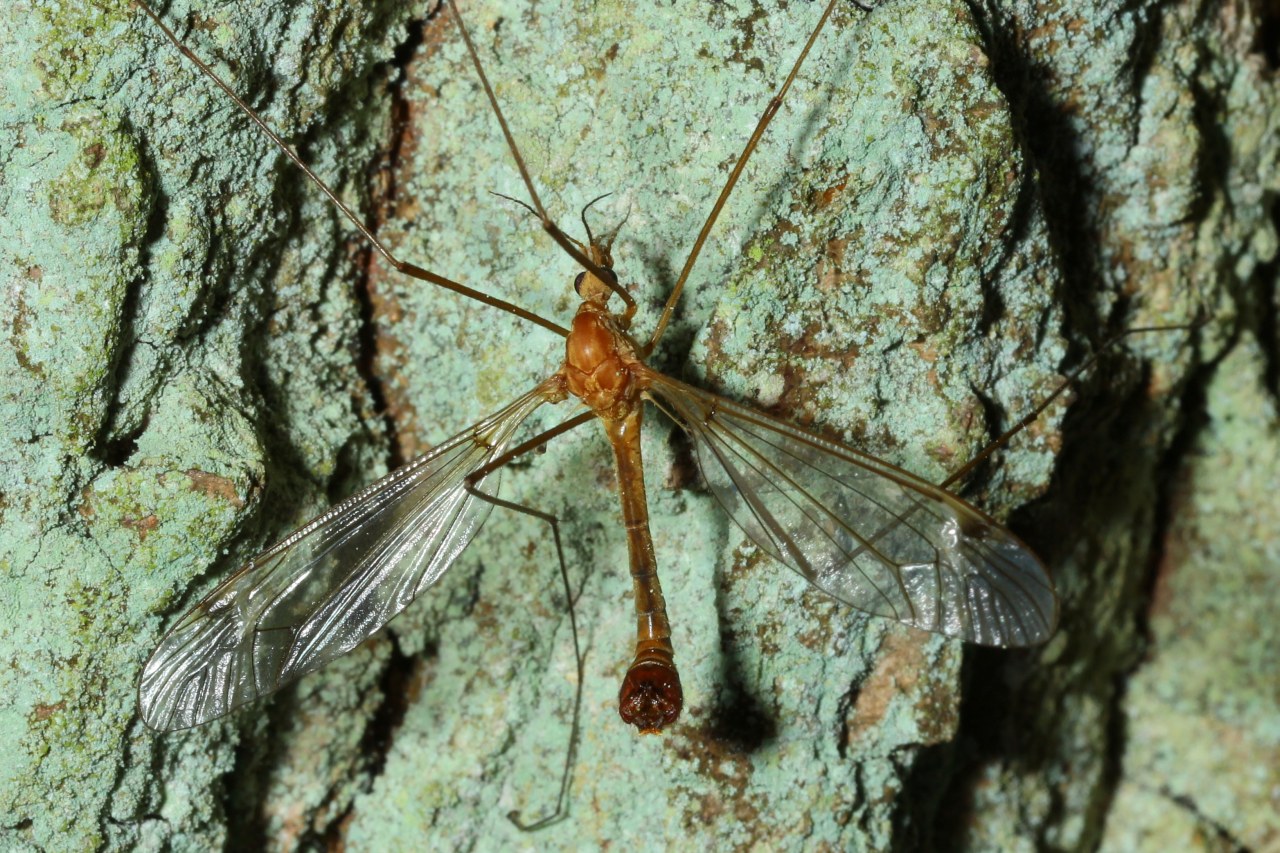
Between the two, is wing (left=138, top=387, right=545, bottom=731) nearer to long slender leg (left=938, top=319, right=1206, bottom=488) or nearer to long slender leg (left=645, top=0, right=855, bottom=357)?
long slender leg (left=645, top=0, right=855, bottom=357)

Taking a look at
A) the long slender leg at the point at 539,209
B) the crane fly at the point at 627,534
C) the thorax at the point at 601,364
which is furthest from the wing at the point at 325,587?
the long slender leg at the point at 539,209

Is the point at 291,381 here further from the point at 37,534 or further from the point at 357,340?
the point at 37,534

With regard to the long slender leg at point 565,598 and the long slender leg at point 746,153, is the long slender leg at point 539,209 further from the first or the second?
the long slender leg at point 565,598

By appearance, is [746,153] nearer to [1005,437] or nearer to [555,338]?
[555,338]

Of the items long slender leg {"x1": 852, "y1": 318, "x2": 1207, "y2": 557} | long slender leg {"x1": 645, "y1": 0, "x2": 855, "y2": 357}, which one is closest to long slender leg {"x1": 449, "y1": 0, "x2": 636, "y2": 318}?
long slender leg {"x1": 645, "y1": 0, "x2": 855, "y2": 357}

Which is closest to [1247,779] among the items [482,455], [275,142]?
[482,455]

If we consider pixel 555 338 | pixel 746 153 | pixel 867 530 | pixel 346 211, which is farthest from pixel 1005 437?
pixel 346 211

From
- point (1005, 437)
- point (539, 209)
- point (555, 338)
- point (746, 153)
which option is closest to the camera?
point (539, 209)
